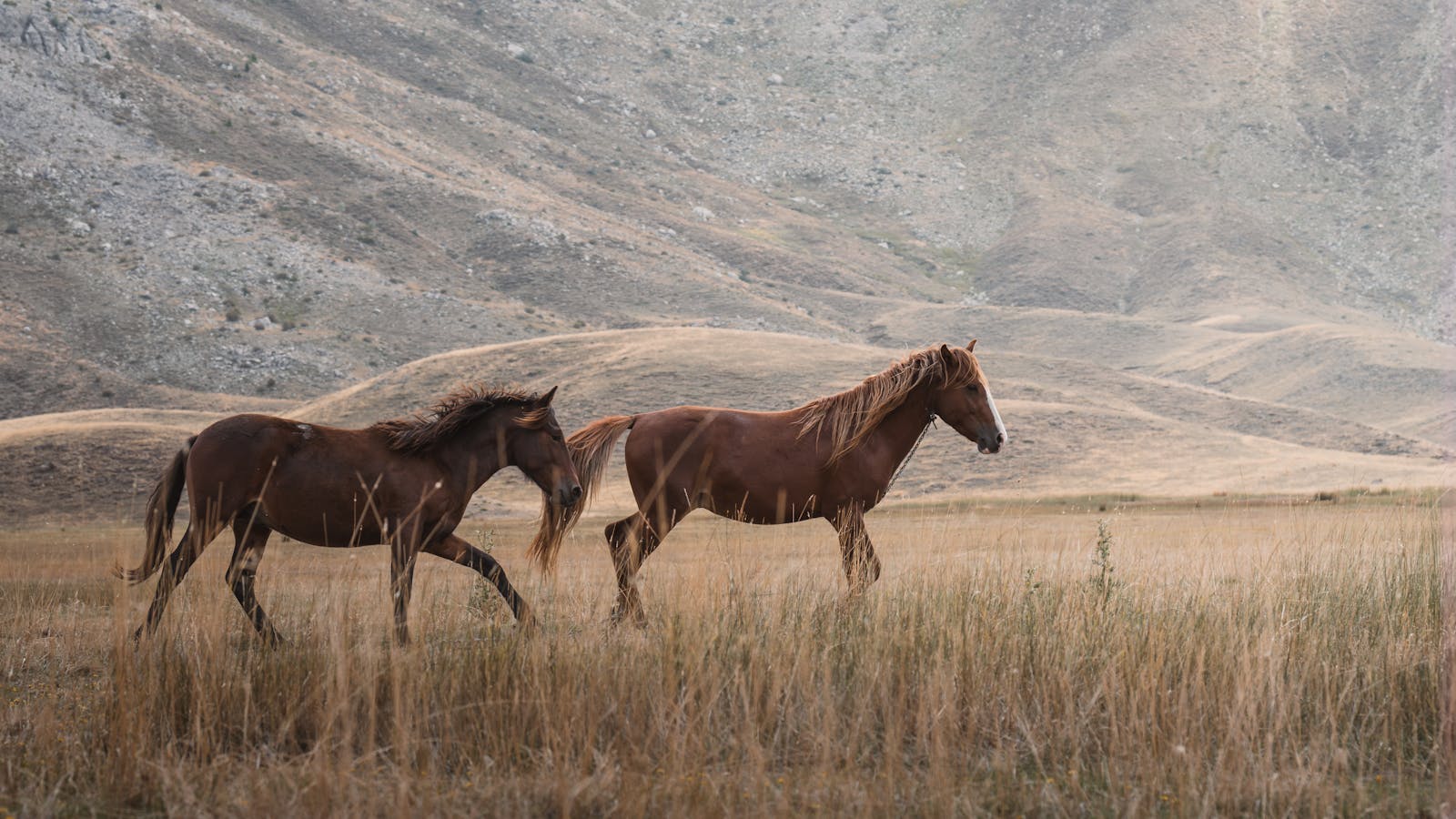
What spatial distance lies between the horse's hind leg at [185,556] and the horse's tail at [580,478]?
219cm

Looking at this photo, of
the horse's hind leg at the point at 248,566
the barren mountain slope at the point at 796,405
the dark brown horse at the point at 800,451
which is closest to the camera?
the horse's hind leg at the point at 248,566

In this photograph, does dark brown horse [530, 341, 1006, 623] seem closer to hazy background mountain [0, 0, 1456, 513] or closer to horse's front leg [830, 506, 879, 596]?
horse's front leg [830, 506, 879, 596]

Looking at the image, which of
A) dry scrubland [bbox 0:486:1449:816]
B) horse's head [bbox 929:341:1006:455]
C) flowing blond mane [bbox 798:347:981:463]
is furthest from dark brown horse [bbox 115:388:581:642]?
horse's head [bbox 929:341:1006:455]

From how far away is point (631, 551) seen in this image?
855 cm

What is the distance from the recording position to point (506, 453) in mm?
8445

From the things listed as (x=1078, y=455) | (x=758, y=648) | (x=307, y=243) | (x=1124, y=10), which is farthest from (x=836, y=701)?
(x=1124, y=10)

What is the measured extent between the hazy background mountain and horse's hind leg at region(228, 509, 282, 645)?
69.2ft

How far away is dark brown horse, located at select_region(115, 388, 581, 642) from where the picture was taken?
7.80 m

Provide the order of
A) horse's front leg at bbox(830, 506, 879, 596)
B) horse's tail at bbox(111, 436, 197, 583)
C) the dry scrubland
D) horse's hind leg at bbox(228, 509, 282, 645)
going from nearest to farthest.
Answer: the dry scrubland, horse's hind leg at bbox(228, 509, 282, 645), horse's tail at bbox(111, 436, 197, 583), horse's front leg at bbox(830, 506, 879, 596)

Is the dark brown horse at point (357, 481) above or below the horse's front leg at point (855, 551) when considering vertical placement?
above

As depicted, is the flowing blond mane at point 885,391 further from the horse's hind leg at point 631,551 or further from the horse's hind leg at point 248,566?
the horse's hind leg at point 248,566

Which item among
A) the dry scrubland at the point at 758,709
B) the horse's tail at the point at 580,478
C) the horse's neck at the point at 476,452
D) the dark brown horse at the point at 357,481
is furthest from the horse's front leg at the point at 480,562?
the horse's tail at the point at 580,478

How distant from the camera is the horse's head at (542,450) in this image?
8305 mm

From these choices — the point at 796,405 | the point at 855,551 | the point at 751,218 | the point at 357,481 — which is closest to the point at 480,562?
the point at 357,481
